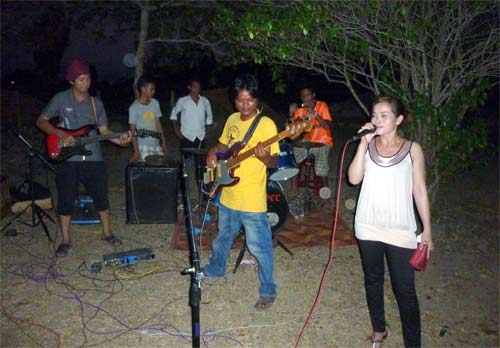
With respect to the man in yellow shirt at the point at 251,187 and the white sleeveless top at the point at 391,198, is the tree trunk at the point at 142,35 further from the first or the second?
the white sleeveless top at the point at 391,198

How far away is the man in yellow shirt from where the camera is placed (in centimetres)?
372

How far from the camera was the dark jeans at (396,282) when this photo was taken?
3119mm

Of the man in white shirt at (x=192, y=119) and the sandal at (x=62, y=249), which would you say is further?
the man in white shirt at (x=192, y=119)

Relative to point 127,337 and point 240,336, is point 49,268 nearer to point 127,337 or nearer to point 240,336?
point 127,337

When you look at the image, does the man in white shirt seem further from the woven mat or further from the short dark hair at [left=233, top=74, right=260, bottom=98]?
the short dark hair at [left=233, top=74, right=260, bottom=98]

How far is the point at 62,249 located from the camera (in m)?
5.21

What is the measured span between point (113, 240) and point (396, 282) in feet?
12.0

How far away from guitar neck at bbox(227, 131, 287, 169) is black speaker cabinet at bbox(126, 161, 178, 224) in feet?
7.73

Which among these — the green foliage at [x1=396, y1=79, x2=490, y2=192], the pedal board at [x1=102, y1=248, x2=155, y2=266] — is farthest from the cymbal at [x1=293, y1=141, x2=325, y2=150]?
the pedal board at [x1=102, y1=248, x2=155, y2=266]

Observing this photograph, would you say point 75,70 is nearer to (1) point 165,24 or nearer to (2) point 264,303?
(2) point 264,303

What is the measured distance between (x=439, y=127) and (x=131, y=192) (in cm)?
416

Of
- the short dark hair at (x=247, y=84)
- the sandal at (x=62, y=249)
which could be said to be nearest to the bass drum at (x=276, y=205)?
the short dark hair at (x=247, y=84)

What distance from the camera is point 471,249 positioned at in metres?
5.68

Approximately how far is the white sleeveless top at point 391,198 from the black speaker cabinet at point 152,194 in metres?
3.50
